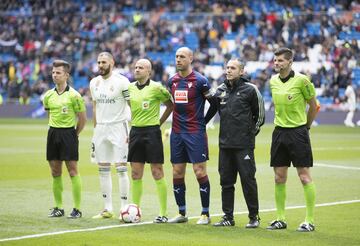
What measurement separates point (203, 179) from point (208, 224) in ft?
2.18

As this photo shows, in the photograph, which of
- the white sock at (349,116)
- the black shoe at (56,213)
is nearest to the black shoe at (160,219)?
the black shoe at (56,213)

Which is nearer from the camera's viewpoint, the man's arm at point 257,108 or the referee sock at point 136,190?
the man's arm at point 257,108

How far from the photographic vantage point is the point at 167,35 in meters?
47.0

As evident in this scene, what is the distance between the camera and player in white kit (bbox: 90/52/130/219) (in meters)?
12.4

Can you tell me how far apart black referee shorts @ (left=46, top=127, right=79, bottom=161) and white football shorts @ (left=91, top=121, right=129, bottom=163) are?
0.32 metres

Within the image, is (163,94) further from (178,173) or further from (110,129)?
(178,173)

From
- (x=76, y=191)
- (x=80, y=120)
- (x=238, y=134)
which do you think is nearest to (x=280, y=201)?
(x=238, y=134)

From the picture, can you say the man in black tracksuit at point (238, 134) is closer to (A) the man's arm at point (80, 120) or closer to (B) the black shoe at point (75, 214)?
(B) the black shoe at point (75, 214)

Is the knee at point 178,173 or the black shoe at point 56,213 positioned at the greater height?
the knee at point 178,173

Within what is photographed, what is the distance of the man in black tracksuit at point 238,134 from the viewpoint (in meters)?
11.4

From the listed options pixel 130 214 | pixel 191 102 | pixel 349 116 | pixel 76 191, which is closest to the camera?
pixel 130 214

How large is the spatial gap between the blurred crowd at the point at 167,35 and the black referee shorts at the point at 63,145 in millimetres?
28670

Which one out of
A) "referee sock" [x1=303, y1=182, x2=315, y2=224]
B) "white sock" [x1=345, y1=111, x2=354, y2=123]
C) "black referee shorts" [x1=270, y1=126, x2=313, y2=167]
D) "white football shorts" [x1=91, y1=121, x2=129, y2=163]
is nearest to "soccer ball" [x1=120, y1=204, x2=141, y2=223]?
"white football shorts" [x1=91, y1=121, x2=129, y2=163]

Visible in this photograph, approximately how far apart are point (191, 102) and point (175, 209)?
6.93 ft
